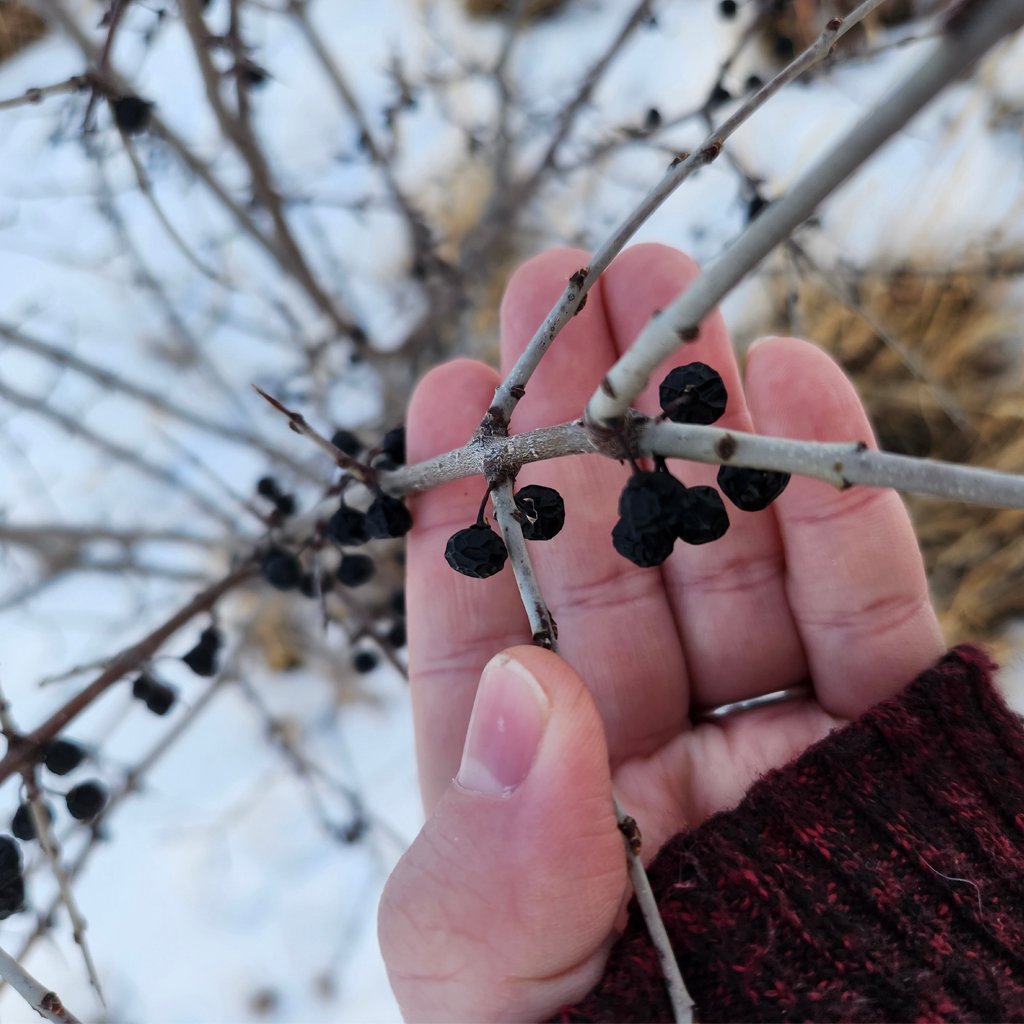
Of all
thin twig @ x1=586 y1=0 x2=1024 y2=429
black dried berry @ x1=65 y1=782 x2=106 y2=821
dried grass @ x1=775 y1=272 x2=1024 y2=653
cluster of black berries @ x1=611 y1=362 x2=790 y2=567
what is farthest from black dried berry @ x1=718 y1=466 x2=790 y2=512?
dried grass @ x1=775 y1=272 x2=1024 y2=653

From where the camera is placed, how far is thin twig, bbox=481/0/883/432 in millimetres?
707

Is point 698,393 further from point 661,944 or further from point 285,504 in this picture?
point 285,504

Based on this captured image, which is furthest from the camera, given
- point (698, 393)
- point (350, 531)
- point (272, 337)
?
point (272, 337)

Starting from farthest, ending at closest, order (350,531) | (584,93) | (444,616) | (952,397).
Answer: (952,397) < (584,93) < (444,616) < (350,531)

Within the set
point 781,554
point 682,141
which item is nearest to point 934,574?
point 781,554

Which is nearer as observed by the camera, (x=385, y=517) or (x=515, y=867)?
(x=515, y=867)

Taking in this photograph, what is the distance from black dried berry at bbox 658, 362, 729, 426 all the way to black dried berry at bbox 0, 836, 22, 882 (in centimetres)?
87

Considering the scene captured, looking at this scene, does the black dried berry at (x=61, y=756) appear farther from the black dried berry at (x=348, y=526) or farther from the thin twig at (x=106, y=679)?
the black dried berry at (x=348, y=526)

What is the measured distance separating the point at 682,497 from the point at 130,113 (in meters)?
1.12

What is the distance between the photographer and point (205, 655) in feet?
4.08

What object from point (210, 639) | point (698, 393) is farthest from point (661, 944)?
point (210, 639)

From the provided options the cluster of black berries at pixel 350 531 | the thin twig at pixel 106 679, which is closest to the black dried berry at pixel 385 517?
the cluster of black berries at pixel 350 531

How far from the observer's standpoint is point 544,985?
35.6 inches

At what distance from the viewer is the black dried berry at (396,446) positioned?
1254 millimetres
